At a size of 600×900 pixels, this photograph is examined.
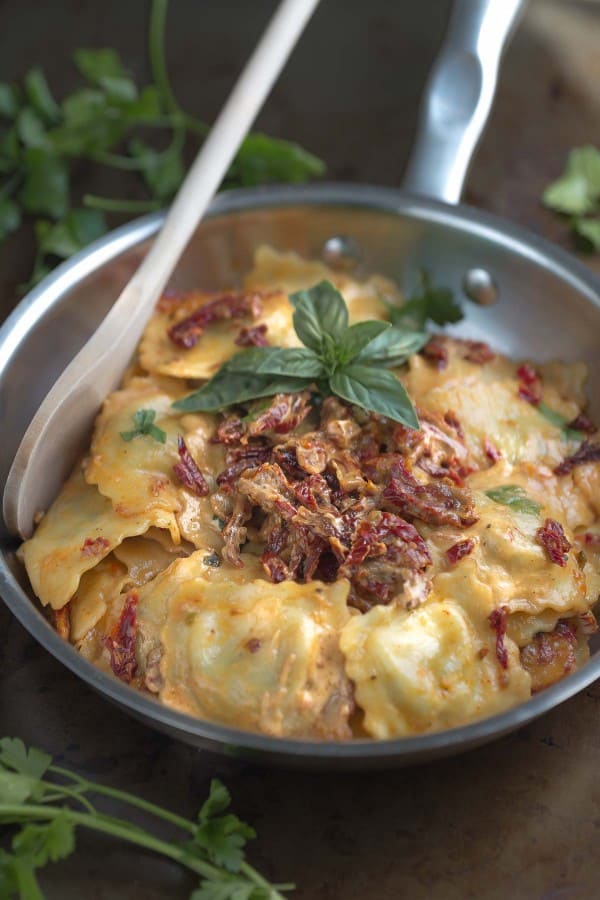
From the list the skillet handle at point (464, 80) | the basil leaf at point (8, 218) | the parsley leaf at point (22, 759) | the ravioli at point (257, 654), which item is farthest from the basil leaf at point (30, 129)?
the parsley leaf at point (22, 759)

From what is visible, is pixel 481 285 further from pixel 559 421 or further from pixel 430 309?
pixel 559 421

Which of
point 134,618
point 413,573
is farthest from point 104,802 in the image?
point 413,573

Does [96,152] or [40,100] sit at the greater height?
[40,100]

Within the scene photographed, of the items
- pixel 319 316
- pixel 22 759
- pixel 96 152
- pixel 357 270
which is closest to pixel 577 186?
pixel 357 270

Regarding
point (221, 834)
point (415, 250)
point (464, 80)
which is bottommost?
point (221, 834)

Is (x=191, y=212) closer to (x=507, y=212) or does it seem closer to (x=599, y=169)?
(x=507, y=212)

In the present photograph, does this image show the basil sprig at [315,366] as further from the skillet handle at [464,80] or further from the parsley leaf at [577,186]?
the parsley leaf at [577,186]
